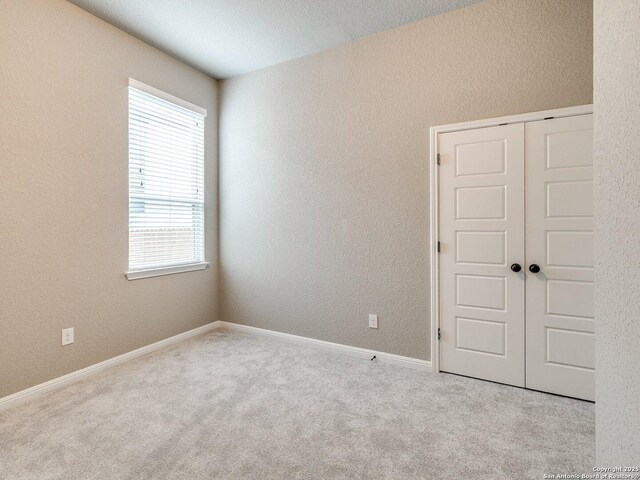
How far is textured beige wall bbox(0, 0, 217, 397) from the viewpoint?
228cm

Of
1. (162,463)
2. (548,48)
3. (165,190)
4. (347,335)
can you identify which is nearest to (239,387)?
(162,463)

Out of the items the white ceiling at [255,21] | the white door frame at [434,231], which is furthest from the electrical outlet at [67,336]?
the white door frame at [434,231]

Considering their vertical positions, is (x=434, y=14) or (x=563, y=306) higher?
(x=434, y=14)

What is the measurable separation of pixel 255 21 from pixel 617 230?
294 cm

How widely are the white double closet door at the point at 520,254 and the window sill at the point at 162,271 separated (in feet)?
8.51

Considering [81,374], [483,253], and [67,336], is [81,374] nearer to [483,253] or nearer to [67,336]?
[67,336]

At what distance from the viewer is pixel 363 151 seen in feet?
10.2

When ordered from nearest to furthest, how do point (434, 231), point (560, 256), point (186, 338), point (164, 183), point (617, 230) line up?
1. point (617, 230)
2. point (560, 256)
3. point (434, 231)
4. point (164, 183)
5. point (186, 338)

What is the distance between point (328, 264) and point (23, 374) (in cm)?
250

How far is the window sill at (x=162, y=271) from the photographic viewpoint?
3055 mm

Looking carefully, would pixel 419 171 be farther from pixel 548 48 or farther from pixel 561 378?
pixel 561 378

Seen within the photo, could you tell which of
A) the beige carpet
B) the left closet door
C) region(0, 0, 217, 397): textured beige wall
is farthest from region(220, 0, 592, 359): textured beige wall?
region(0, 0, 217, 397): textured beige wall

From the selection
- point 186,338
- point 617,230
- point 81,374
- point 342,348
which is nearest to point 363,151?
point 342,348

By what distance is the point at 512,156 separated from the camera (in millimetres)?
2498
